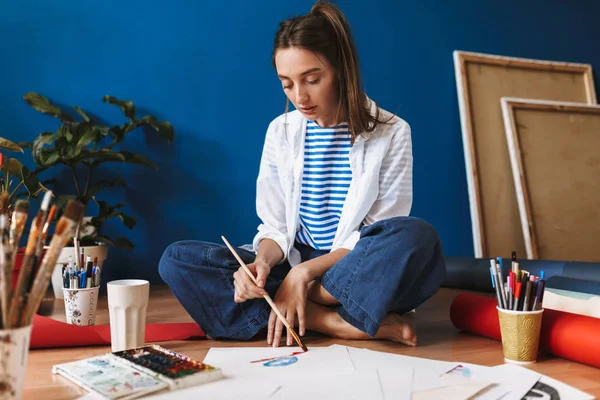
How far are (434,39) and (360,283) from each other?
6.91 feet

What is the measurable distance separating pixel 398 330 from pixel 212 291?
48cm

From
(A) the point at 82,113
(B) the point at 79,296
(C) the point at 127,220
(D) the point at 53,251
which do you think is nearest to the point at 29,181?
(B) the point at 79,296

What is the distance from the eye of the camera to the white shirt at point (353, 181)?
1541 mm

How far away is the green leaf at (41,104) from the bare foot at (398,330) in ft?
5.40

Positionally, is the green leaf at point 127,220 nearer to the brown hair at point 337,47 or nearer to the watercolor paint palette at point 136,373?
the brown hair at point 337,47

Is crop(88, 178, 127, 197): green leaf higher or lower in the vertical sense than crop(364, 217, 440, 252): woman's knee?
higher

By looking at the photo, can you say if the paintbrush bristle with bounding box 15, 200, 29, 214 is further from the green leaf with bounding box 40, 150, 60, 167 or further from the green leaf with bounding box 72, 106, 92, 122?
the green leaf with bounding box 72, 106, 92, 122

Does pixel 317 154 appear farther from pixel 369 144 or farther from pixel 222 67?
pixel 222 67

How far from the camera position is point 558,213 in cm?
296

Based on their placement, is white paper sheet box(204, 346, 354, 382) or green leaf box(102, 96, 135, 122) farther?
green leaf box(102, 96, 135, 122)

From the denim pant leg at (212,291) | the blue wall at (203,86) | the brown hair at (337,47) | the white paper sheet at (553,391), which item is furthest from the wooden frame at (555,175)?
the white paper sheet at (553,391)

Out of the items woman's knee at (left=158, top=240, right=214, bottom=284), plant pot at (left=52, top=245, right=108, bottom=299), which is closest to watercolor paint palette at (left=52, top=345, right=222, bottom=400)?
woman's knee at (left=158, top=240, right=214, bottom=284)

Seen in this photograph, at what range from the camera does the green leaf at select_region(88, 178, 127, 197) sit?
2.35 metres

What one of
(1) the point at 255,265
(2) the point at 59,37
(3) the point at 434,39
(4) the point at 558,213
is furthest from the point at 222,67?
(4) the point at 558,213
